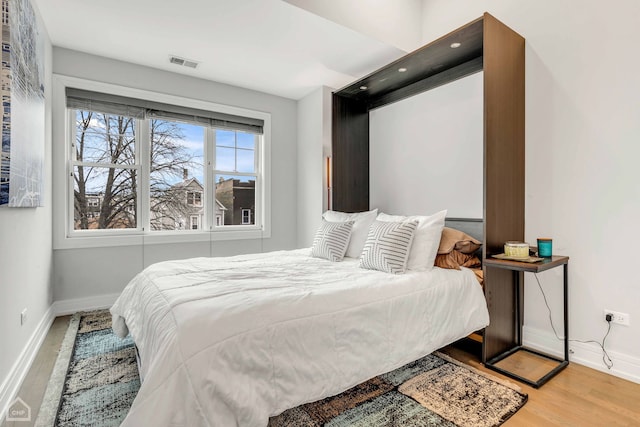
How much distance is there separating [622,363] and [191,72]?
182 inches

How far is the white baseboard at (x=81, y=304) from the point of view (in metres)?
3.17

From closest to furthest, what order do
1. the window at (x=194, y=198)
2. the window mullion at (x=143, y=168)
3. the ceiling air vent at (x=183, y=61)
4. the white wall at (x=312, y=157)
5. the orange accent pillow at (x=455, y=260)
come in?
the orange accent pillow at (x=455, y=260)
the ceiling air vent at (x=183, y=61)
the window mullion at (x=143, y=168)
the window at (x=194, y=198)
the white wall at (x=312, y=157)

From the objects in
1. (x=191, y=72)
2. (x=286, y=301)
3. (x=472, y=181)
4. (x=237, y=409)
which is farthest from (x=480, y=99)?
(x=191, y=72)

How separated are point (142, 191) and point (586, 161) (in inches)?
162

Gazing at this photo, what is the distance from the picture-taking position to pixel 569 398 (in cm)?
180

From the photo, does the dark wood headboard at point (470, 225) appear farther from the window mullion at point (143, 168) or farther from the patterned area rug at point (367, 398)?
the window mullion at point (143, 168)

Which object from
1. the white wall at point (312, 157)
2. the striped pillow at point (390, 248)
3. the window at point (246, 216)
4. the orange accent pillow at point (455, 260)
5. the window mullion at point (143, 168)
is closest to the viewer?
the striped pillow at point (390, 248)

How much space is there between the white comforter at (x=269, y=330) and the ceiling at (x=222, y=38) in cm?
206

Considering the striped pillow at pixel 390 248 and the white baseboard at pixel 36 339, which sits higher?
the striped pillow at pixel 390 248

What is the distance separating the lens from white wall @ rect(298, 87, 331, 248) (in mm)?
4199

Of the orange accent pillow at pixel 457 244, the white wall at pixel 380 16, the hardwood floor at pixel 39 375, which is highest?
the white wall at pixel 380 16

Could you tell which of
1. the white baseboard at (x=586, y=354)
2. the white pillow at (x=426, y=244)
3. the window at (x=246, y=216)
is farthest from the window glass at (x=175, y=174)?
the white baseboard at (x=586, y=354)

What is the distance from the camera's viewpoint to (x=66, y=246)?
3.23 m

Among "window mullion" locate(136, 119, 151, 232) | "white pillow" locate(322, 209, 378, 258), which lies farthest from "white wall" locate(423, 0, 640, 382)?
"window mullion" locate(136, 119, 151, 232)
